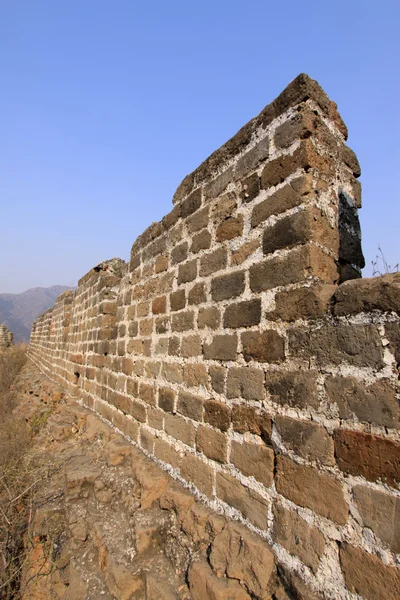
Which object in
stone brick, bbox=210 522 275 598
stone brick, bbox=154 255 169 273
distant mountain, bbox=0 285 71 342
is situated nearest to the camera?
stone brick, bbox=210 522 275 598

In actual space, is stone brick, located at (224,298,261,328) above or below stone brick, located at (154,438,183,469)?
above

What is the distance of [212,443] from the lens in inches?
79.6

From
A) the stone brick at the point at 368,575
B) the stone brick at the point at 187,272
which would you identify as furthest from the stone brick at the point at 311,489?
the stone brick at the point at 187,272

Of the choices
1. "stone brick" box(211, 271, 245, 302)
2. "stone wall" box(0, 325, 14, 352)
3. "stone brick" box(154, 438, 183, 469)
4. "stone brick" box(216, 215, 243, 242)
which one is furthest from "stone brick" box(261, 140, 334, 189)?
"stone wall" box(0, 325, 14, 352)

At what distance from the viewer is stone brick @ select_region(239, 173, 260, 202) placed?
1.93 meters

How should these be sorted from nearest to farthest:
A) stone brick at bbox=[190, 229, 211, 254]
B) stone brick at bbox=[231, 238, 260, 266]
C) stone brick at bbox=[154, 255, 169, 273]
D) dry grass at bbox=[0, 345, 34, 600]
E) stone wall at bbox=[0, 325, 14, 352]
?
stone brick at bbox=[231, 238, 260, 266] < dry grass at bbox=[0, 345, 34, 600] < stone brick at bbox=[190, 229, 211, 254] < stone brick at bbox=[154, 255, 169, 273] < stone wall at bbox=[0, 325, 14, 352]

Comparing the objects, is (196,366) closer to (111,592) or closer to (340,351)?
(340,351)

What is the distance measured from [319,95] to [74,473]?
10.4 feet

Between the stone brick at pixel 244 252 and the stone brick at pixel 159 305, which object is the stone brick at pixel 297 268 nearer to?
the stone brick at pixel 244 252

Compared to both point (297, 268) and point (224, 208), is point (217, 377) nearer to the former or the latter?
point (297, 268)

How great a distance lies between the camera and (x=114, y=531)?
2201 millimetres

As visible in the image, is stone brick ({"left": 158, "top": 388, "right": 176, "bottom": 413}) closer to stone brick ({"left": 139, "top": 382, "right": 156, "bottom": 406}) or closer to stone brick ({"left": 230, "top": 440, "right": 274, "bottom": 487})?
stone brick ({"left": 139, "top": 382, "right": 156, "bottom": 406})

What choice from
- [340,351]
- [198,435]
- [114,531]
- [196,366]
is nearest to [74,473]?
[114,531]

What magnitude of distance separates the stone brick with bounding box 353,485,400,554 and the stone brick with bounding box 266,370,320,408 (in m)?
0.34
